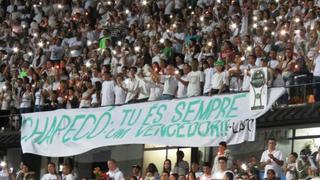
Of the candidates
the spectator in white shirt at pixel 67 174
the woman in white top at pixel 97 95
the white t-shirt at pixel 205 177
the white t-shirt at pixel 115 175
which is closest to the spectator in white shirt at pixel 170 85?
the woman in white top at pixel 97 95

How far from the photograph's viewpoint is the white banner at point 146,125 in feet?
59.2

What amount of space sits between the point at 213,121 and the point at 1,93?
7818 mm

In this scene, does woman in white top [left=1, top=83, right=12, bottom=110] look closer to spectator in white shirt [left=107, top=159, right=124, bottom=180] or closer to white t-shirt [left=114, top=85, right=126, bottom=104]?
white t-shirt [left=114, top=85, right=126, bottom=104]

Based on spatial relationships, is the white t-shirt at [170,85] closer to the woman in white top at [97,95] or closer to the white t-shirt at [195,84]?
the white t-shirt at [195,84]

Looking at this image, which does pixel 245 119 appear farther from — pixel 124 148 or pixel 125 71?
pixel 124 148

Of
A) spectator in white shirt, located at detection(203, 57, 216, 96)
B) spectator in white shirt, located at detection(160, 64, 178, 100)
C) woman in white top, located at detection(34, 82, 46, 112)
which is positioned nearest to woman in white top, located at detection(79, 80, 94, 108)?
woman in white top, located at detection(34, 82, 46, 112)

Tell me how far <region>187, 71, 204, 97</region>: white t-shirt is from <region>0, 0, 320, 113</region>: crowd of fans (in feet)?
0.07

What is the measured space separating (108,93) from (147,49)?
214cm

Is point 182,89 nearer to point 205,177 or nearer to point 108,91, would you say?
point 108,91

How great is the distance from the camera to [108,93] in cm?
2100

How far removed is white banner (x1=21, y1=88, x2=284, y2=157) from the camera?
1804cm

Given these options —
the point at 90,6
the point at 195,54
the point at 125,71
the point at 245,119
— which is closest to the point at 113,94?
the point at 125,71

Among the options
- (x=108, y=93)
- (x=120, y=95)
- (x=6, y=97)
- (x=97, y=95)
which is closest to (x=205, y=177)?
(x=120, y=95)

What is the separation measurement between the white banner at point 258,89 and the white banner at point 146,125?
11cm
